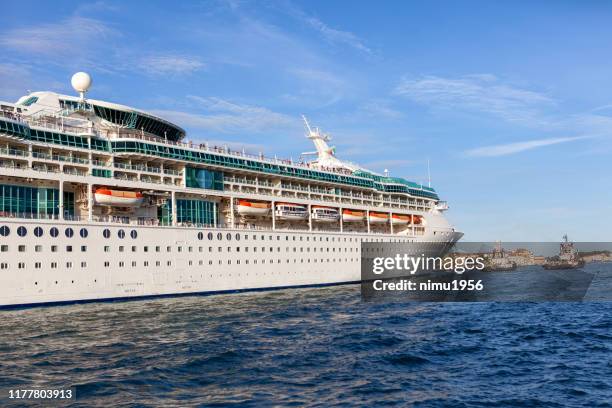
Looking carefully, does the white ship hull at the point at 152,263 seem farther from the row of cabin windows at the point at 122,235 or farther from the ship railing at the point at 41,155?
the ship railing at the point at 41,155

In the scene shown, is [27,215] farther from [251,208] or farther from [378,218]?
[378,218]

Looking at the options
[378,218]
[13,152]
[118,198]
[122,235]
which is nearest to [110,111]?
[118,198]

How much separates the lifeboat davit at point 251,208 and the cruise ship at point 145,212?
0.10m

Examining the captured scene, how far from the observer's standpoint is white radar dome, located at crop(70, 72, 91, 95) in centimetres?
4309

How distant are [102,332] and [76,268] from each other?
11.8m

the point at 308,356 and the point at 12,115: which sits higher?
the point at 12,115

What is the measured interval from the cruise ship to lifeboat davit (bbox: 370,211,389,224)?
2.01 meters

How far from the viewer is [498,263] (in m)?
119

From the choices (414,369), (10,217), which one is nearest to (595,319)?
(414,369)

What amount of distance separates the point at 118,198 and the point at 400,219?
3773 centimetres

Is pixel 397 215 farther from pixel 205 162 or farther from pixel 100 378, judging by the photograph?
pixel 100 378

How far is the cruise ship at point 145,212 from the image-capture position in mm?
34969

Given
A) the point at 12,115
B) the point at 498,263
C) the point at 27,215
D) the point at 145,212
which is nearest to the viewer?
the point at 27,215

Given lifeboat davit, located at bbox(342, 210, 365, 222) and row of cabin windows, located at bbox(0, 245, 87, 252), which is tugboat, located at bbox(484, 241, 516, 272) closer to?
lifeboat davit, located at bbox(342, 210, 365, 222)
